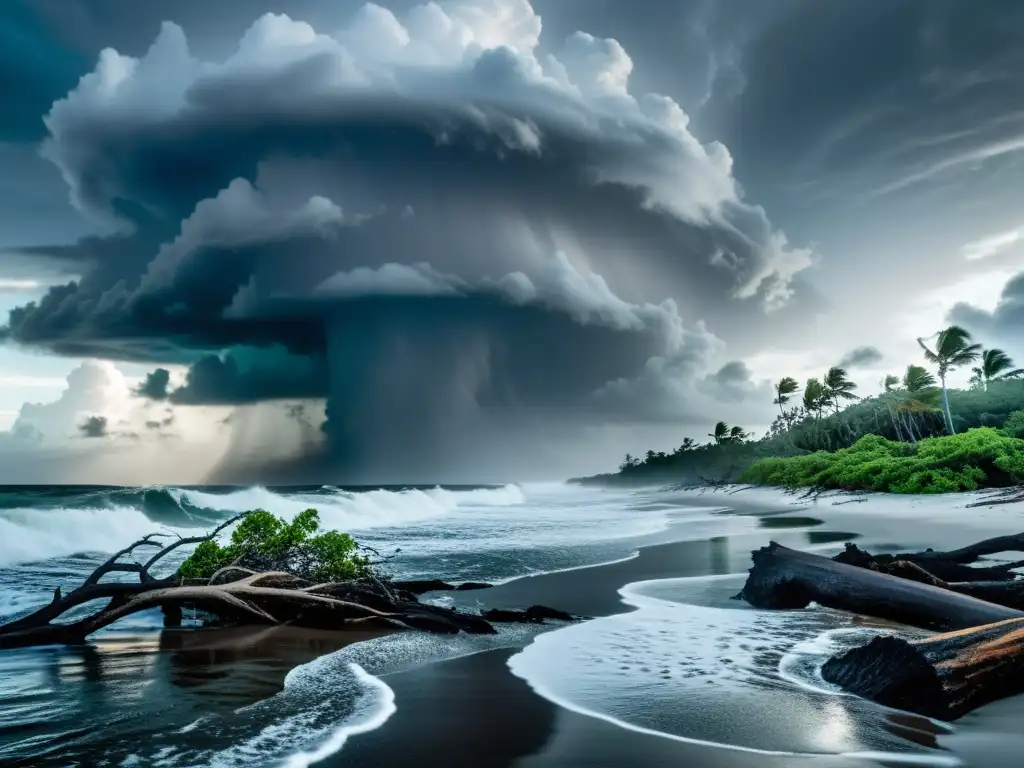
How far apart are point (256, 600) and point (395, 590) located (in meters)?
2.29

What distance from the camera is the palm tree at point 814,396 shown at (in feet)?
298

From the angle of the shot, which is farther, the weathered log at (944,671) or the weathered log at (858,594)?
the weathered log at (858,594)

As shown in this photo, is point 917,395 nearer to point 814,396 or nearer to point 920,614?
point 814,396

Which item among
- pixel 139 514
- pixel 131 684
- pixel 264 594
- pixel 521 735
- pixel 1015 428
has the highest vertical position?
pixel 1015 428

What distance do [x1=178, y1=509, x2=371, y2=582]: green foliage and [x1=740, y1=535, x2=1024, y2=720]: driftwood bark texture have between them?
716cm

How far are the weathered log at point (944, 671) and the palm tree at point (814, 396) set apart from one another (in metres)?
90.4

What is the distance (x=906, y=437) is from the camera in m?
77.9

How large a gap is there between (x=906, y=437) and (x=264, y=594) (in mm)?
82991

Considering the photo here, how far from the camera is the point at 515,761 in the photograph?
495 cm

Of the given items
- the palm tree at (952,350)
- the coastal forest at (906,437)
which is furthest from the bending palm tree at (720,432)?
the palm tree at (952,350)

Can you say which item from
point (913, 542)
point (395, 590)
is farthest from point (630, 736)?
point (913, 542)

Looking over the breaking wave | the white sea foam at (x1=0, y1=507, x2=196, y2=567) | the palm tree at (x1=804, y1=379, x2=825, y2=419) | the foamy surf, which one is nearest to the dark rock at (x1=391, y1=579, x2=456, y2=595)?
the foamy surf

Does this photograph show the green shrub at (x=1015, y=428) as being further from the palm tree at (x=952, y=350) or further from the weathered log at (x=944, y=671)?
the weathered log at (x=944, y=671)

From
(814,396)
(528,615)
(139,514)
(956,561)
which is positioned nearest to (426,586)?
(528,615)
